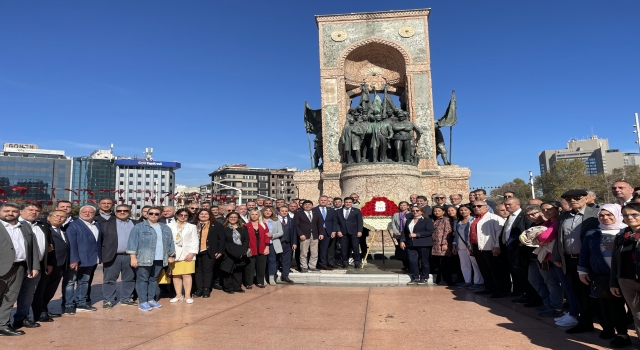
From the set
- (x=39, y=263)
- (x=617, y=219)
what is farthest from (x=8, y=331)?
(x=617, y=219)

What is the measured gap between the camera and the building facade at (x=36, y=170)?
305 feet

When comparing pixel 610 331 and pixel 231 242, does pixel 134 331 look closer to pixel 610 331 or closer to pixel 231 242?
pixel 231 242

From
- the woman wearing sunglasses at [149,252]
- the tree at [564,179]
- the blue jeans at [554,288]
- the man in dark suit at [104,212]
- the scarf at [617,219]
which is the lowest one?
the blue jeans at [554,288]

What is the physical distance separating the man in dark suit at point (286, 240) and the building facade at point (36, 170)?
325 ft

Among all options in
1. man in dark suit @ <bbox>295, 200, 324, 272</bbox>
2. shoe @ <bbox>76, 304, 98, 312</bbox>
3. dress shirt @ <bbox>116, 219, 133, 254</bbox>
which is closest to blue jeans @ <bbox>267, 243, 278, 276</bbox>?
man in dark suit @ <bbox>295, 200, 324, 272</bbox>

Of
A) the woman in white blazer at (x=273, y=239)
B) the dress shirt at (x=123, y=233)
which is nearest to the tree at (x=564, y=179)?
the woman in white blazer at (x=273, y=239)

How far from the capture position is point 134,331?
4.60 m

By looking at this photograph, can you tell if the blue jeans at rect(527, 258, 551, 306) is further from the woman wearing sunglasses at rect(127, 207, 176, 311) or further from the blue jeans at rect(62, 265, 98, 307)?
the blue jeans at rect(62, 265, 98, 307)

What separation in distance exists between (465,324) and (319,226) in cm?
404

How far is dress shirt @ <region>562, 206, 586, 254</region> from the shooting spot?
4.45 m

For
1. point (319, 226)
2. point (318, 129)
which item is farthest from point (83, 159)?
point (319, 226)

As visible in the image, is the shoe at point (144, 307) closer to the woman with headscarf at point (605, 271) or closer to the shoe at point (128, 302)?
the shoe at point (128, 302)

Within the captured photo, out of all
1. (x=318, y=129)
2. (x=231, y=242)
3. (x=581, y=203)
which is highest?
(x=318, y=129)

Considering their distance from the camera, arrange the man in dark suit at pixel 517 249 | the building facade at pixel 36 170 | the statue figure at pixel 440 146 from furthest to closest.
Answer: the building facade at pixel 36 170, the statue figure at pixel 440 146, the man in dark suit at pixel 517 249
